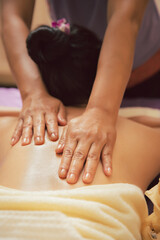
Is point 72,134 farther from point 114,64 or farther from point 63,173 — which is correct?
point 114,64

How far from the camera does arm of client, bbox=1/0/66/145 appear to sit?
3.51 feet

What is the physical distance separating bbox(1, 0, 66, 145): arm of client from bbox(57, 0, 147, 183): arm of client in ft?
0.36

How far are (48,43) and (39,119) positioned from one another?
0.30 metres

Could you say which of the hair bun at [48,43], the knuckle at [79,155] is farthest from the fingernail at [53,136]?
the hair bun at [48,43]

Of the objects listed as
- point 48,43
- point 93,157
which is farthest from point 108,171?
point 48,43

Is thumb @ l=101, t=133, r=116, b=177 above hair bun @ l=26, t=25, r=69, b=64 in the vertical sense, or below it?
below

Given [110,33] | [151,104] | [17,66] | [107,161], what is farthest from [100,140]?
[151,104]

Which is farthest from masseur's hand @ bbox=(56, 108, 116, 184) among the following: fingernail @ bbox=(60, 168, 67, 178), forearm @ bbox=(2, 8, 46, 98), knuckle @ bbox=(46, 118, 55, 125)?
forearm @ bbox=(2, 8, 46, 98)

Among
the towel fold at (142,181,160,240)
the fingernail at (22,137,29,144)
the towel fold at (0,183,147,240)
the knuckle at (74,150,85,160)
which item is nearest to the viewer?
the towel fold at (0,183,147,240)

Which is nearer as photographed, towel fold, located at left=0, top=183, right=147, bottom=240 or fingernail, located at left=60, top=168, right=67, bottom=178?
towel fold, located at left=0, top=183, right=147, bottom=240

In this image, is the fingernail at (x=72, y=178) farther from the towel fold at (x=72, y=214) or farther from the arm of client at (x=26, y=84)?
the arm of client at (x=26, y=84)

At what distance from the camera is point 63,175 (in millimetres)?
839

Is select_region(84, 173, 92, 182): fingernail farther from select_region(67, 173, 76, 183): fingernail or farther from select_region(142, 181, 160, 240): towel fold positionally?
select_region(142, 181, 160, 240): towel fold

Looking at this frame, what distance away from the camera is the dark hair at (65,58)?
1146 millimetres
